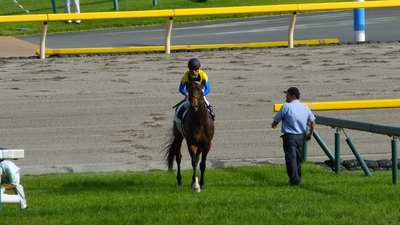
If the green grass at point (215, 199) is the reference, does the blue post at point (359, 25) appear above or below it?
above

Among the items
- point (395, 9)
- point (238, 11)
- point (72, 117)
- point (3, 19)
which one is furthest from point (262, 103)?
point (395, 9)

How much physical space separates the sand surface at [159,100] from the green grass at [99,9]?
328 inches

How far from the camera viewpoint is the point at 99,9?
37.3m

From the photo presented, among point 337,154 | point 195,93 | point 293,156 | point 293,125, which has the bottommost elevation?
point 337,154

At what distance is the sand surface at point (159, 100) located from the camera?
1859cm

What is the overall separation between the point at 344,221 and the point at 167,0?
94.2 ft

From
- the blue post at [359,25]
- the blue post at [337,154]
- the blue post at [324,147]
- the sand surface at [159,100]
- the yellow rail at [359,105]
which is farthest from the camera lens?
the blue post at [359,25]

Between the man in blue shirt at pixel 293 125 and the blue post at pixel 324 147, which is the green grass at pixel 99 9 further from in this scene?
the man in blue shirt at pixel 293 125

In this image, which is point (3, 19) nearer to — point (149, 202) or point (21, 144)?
point (21, 144)

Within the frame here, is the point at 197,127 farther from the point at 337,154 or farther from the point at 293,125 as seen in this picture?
the point at 337,154

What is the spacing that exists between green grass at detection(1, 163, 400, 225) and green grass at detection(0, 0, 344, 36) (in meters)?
17.5

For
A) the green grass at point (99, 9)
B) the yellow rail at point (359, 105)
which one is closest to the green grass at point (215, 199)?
the yellow rail at point (359, 105)

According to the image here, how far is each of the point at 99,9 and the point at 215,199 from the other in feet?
80.0

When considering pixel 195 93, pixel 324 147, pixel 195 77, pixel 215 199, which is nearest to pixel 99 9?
pixel 324 147
